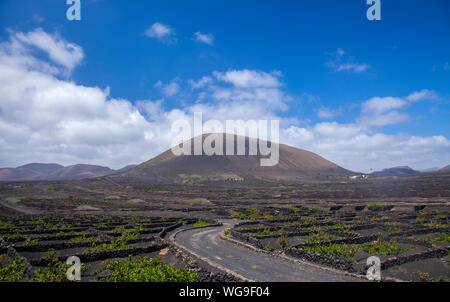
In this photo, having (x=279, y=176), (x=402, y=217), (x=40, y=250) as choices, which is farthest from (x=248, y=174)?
(x=40, y=250)

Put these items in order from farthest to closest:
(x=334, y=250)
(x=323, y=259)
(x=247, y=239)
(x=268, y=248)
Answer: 1. (x=247, y=239)
2. (x=268, y=248)
3. (x=334, y=250)
4. (x=323, y=259)

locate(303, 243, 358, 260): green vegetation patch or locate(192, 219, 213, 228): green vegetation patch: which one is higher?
locate(303, 243, 358, 260): green vegetation patch

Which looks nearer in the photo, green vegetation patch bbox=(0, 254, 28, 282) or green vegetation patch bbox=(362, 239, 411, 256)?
green vegetation patch bbox=(0, 254, 28, 282)

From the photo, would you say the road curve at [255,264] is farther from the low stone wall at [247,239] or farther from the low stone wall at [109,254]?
the low stone wall at [109,254]

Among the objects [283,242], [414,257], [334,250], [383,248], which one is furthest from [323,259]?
[383,248]

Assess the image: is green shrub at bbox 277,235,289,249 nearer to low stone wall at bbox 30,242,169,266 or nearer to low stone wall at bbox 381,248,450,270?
low stone wall at bbox 381,248,450,270

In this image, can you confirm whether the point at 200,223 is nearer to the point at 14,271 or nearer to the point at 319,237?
the point at 319,237

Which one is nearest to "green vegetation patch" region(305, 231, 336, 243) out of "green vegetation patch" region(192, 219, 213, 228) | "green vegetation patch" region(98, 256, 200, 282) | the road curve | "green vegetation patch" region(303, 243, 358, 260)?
"green vegetation patch" region(303, 243, 358, 260)

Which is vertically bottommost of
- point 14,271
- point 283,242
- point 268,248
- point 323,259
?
point 268,248
